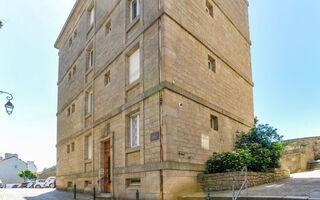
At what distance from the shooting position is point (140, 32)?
12.0 meters

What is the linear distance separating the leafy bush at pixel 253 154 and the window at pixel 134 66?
4.59m

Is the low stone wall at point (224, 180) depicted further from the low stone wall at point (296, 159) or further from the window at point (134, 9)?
the low stone wall at point (296, 159)

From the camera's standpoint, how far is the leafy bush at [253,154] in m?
11.1

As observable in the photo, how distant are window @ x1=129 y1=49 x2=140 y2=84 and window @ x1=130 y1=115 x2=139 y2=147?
5.37ft

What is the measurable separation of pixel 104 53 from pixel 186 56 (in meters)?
5.42

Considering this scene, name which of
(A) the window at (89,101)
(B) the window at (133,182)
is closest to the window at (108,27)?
(A) the window at (89,101)

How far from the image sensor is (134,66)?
12.7m

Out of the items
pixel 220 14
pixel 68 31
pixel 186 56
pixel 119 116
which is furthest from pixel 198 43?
pixel 68 31

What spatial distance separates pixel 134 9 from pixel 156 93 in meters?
5.09

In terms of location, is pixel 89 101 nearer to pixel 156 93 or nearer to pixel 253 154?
pixel 156 93

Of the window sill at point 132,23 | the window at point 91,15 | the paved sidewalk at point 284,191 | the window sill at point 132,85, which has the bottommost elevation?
the paved sidewalk at point 284,191

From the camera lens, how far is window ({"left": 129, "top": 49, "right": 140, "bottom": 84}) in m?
12.4

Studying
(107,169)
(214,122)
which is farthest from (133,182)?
(214,122)

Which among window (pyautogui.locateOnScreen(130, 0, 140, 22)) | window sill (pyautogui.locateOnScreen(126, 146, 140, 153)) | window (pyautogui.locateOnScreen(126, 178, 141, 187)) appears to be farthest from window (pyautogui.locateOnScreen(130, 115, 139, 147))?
window (pyautogui.locateOnScreen(130, 0, 140, 22))
